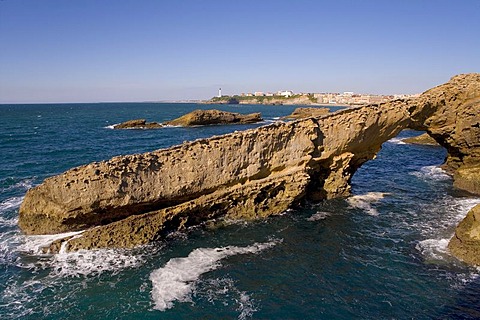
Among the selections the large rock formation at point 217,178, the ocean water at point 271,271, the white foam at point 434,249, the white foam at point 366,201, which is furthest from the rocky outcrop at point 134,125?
the white foam at point 434,249

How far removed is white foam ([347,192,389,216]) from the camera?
23.1 metres

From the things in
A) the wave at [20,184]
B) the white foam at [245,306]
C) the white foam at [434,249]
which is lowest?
the white foam at [245,306]

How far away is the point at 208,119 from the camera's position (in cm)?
8612

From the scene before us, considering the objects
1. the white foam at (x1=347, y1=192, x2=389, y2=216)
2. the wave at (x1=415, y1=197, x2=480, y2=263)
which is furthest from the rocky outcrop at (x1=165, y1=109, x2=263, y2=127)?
the wave at (x1=415, y1=197, x2=480, y2=263)

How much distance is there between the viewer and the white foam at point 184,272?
13.5m

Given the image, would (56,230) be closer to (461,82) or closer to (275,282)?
(275,282)

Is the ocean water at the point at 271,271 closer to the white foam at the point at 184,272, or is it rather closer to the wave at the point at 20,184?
the white foam at the point at 184,272

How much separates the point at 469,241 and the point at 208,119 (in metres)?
73.8

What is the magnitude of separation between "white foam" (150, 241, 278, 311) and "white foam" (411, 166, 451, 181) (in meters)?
20.7

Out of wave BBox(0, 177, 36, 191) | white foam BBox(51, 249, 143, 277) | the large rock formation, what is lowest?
white foam BBox(51, 249, 143, 277)

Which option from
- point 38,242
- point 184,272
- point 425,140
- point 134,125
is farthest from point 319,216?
point 134,125

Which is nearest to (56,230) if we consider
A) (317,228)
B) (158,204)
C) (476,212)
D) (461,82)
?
(158,204)

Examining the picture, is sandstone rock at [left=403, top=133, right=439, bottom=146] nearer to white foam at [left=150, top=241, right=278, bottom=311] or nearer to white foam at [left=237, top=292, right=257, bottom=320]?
white foam at [left=150, top=241, right=278, bottom=311]

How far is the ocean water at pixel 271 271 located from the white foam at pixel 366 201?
0.64ft
